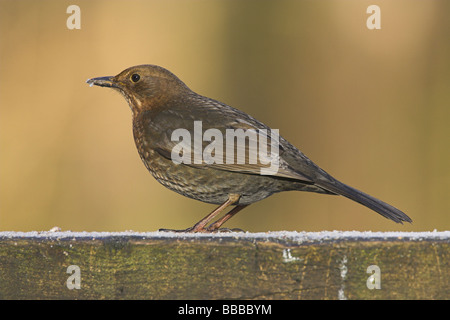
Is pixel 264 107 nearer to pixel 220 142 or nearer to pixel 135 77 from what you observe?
pixel 135 77

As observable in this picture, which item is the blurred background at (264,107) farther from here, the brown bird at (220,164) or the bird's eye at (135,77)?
the brown bird at (220,164)

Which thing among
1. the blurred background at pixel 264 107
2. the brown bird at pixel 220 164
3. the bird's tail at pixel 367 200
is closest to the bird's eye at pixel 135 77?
the brown bird at pixel 220 164

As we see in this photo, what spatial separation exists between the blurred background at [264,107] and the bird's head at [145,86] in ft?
6.23

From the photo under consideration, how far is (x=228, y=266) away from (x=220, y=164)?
1.35 m

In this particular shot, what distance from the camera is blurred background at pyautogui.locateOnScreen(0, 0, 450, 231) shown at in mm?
6059

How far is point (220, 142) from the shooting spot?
368cm

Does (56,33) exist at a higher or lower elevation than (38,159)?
higher

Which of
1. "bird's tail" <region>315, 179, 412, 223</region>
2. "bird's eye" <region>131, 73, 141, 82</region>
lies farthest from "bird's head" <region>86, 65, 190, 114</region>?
"bird's tail" <region>315, 179, 412, 223</region>

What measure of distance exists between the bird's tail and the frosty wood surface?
1075 mm

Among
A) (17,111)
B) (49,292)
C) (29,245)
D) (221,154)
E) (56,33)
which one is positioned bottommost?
(49,292)

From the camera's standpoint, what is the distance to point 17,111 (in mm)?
6207

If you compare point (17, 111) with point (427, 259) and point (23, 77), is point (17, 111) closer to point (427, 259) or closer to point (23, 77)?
point (23, 77)

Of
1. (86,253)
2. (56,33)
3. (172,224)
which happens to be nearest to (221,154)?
(86,253)

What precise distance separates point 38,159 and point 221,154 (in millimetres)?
2983
